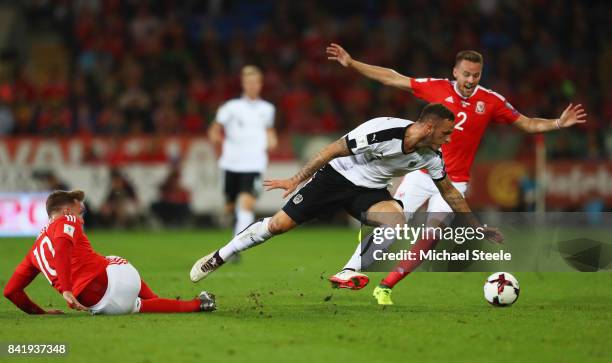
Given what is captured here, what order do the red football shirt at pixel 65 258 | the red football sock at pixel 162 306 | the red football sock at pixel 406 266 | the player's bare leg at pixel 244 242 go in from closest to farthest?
the red football shirt at pixel 65 258
the red football sock at pixel 162 306
the player's bare leg at pixel 244 242
the red football sock at pixel 406 266

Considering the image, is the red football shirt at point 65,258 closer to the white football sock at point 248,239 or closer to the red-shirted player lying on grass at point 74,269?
the red-shirted player lying on grass at point 74,269

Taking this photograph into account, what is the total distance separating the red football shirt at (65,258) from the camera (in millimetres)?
7812

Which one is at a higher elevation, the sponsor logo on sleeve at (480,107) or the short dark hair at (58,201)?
the sponsor logo on sleeve at (480,107)

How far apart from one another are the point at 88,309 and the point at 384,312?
2.41 metres

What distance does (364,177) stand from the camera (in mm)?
9102

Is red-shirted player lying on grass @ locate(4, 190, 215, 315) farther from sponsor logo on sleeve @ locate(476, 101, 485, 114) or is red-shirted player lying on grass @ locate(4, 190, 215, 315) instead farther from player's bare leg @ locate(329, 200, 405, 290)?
sponsor logo on sleeve @ locate(476, 101, 485, 114)

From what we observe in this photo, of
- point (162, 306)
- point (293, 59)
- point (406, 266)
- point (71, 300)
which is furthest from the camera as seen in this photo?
point (293, 59)

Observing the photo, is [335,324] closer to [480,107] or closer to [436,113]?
[436,113]

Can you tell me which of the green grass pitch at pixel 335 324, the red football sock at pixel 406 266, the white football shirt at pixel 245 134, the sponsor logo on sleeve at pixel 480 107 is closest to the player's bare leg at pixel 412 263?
the red football sock at pixel 406 266

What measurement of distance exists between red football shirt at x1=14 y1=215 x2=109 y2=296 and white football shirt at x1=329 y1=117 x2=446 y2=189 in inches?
88.7

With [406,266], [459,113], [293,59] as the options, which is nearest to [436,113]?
[459,113]

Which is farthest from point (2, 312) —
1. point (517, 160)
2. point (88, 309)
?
point (517, 160)

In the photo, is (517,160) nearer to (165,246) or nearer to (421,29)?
(421,29)

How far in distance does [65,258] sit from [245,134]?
280 inches
